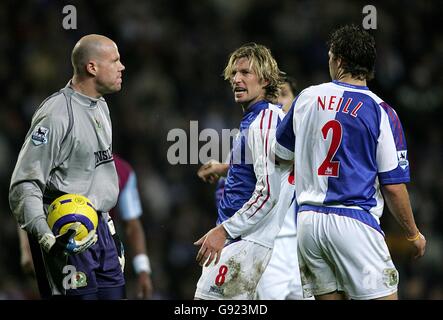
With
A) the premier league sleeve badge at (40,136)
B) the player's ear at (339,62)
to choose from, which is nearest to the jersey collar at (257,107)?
the player's ear at (339,62)

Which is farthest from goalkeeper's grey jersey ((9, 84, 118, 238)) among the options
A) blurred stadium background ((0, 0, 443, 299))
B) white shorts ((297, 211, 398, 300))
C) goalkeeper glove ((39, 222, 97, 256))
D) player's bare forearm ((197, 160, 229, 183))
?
blurred stadium background ((0, 0, 443, 299))

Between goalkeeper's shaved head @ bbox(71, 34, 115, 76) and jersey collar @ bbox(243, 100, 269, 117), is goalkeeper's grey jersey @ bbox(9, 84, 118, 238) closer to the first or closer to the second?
goalkeeper's shaved head @ bbox(71, 34, 115, 76)

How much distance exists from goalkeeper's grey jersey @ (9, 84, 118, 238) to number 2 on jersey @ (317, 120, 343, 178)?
1.30 metres

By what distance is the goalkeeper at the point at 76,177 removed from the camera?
15.7 feet

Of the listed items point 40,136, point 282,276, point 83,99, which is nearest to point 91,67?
point 83,99

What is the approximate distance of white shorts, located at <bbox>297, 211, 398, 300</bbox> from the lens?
15.7ft

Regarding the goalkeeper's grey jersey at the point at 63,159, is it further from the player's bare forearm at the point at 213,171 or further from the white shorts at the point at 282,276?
the white shorts at the point at 282,276

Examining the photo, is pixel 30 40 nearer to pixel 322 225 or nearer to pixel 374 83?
pixel 374 83

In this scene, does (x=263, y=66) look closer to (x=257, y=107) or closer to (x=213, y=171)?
(x=257, y=107)

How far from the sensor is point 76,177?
502 centimetres

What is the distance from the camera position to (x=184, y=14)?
12148 mm

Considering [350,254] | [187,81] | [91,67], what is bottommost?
[350,254]

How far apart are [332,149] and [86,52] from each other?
1601 mm

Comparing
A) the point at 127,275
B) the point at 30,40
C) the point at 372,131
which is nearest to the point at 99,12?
the point at 30,40
